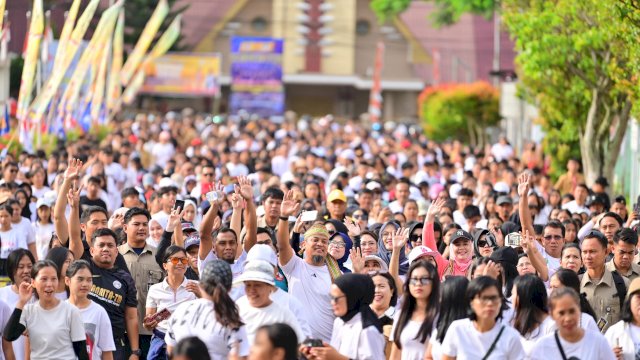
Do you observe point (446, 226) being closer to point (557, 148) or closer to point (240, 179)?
point (240, 179)

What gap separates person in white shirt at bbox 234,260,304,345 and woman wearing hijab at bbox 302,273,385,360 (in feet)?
1.11

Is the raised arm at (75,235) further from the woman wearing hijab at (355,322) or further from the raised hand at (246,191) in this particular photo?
the woman wearing hijab at (355,322)

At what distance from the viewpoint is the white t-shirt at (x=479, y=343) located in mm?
7762

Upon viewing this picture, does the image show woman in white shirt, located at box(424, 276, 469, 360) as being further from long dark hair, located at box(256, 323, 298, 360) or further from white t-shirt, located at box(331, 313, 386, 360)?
long dark hair, located at box(256, 323, 298, 360)

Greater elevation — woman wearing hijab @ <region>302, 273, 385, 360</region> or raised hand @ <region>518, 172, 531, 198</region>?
raised hand @ <region>518, 172, 531, 198</region>

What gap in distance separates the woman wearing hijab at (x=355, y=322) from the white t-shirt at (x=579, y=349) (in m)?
0.96

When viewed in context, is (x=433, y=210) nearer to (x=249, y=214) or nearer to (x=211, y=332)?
(x=249, y=214)

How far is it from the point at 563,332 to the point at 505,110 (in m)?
28.8

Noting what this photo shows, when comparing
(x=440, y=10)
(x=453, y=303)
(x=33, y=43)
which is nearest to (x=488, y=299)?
(x=453, y=303)

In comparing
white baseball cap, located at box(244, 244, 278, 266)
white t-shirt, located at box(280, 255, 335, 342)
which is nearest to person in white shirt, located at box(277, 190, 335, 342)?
white t-shirt, located at box(280, 255, 335, 342)

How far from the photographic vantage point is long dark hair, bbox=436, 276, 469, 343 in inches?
322

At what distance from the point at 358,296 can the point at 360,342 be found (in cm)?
27

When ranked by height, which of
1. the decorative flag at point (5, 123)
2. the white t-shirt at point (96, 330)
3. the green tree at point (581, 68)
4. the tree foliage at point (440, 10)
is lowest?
the white t-shirt at point (96, 330)

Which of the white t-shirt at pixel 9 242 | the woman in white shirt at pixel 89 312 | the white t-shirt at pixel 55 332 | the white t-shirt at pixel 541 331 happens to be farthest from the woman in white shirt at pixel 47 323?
the white t-shirt at pixel 9 242
